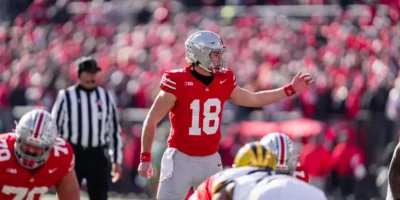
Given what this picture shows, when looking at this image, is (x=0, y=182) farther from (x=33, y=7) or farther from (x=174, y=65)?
(x=33, y=7)

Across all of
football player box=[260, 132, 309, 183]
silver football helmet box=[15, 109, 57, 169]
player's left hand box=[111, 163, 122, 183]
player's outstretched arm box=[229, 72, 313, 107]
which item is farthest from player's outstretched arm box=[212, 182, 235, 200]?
player's left hand box=[111, 163, 122, 183]

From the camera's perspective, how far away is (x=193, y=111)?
680 centimetres

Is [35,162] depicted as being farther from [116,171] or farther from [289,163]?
[116,171]

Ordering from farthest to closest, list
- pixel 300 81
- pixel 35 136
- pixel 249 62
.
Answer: pixel 249 62
pixel 300 81
pixel 35 136

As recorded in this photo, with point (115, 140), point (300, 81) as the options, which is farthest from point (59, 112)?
point (300, 81)

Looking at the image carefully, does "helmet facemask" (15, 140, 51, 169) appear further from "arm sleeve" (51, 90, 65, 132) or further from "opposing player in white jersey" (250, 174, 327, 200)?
"arm sleeve" (51, 90, 65, 132)

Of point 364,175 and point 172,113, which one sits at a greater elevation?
point 172,113

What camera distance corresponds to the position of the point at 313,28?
52.2 feet

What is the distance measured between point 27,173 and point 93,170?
2.77 meters

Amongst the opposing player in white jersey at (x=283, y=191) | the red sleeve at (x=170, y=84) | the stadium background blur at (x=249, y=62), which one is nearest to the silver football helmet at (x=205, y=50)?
the red sleeve at (x=170, y=84)

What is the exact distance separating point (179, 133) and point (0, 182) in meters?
1.41

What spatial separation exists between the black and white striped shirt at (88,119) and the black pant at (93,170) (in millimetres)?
76

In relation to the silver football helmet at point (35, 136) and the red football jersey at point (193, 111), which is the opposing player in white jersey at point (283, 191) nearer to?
the silver football helmet at point (35, 136)

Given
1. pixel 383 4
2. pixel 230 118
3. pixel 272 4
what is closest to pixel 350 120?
pixel 230 118
